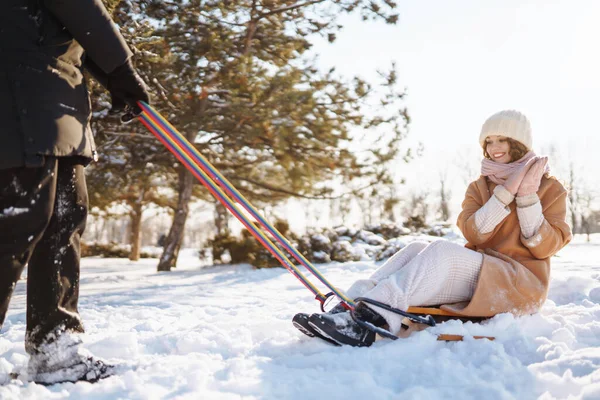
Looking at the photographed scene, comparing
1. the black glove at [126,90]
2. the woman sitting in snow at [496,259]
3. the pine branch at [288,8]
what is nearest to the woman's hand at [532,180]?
the woman sitting in snow at [496,259]

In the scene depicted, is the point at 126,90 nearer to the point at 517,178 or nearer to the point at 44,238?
the point at 44,238

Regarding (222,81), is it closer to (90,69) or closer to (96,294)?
(96,294)

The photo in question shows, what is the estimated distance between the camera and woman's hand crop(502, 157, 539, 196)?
232 centimetres

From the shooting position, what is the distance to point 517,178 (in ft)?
7.64

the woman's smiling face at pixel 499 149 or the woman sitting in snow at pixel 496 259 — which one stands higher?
the woman's smiling face at pixel 499 149

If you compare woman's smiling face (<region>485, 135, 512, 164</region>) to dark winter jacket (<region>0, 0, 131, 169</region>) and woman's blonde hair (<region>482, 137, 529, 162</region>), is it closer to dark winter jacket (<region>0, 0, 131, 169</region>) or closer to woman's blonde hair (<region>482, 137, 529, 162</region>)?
woman's blonde hair (<region>482, 137, 529, 162</region>)

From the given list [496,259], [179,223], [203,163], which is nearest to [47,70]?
[203,163]

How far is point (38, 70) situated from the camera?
4.99 feet

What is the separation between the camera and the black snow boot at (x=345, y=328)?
202 cm

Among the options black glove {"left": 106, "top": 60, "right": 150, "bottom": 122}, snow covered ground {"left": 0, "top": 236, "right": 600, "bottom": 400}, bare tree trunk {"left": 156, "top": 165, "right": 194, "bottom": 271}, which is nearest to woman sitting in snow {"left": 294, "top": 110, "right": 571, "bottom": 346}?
snow covered ground {"left": 0, "top": 236, "right": 600, "bottom": 400}

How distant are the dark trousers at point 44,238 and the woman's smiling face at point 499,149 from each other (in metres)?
2.14

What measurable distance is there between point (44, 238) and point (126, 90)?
2.21 ft

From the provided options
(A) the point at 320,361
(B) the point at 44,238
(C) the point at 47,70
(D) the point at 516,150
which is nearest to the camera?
(C) the point at 47,70

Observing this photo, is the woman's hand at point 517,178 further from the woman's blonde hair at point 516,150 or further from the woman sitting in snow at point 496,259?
the woman's blonde hair at point 516,150
